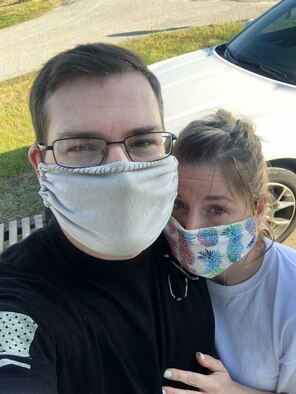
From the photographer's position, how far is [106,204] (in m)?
1.36

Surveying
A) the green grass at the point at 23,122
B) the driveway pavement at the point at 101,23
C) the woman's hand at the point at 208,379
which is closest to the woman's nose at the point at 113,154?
the woman's hand at the point at 208,379

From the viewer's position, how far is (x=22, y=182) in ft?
19.3

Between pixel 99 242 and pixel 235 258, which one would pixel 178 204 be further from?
pixel 99 242

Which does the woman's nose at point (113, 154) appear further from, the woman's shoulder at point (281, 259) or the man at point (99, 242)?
the woman's shoulder at point (281, 259)

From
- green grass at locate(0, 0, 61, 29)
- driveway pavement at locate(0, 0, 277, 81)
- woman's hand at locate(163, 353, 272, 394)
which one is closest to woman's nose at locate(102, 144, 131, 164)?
woman's hand at locate(163, 353, 272, 394)

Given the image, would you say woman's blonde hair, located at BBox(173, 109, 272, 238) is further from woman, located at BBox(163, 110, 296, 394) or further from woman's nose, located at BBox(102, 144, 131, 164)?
woman's nose, located at BBox(102, 144, 131, 164)

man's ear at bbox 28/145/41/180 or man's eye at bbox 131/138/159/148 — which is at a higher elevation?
man's eye at bbox 131/138/159/148

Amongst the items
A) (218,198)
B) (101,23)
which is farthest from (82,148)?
(101,23)

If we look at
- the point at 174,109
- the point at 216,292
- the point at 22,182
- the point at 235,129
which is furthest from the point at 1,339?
the point at 22,182

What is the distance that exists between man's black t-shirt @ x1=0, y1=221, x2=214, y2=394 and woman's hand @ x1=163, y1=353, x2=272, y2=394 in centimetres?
3

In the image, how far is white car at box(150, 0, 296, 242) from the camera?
11.8 ft

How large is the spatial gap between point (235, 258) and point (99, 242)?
60 centimetres

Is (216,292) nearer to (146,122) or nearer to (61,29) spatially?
(146,122)

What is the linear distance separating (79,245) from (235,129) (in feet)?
2.64
